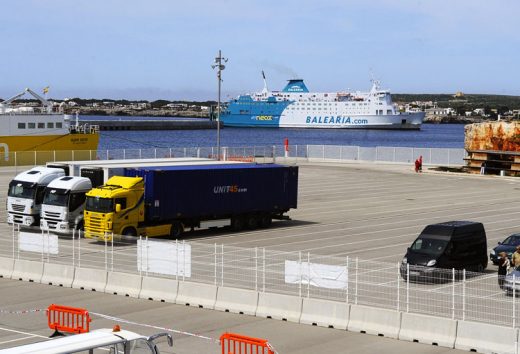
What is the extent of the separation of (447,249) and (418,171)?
42.8m

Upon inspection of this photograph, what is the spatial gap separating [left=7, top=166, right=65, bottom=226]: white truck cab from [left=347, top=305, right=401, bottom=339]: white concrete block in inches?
732

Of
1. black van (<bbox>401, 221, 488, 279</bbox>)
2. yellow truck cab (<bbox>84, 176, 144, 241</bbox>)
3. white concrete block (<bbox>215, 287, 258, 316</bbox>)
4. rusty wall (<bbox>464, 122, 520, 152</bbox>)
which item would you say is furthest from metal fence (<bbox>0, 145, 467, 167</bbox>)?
white concrete block (<bbox>215, 287, 258, 316</bbox>)

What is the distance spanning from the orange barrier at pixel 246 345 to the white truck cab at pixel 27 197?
19674mm

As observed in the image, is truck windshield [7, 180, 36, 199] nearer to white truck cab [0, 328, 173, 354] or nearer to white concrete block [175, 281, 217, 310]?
white concrete block [175, 281, 217, 310]

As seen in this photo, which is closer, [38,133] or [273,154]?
[273,154]

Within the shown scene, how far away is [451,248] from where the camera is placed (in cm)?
2748

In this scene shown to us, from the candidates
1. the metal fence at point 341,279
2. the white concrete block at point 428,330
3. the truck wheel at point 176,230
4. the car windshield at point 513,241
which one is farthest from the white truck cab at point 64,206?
the white concrete block at point 428,330

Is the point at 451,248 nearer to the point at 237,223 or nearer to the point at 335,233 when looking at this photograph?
the point at 335,233

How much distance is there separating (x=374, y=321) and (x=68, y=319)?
260 inches

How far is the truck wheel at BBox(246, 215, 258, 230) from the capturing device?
38719mm

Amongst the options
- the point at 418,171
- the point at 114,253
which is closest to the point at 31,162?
the point at 418,171

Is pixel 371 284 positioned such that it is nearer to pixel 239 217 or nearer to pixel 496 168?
pixel 239 217

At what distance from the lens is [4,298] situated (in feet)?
81.5

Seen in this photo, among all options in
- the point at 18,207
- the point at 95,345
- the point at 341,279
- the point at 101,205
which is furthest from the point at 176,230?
the point at 95,345
